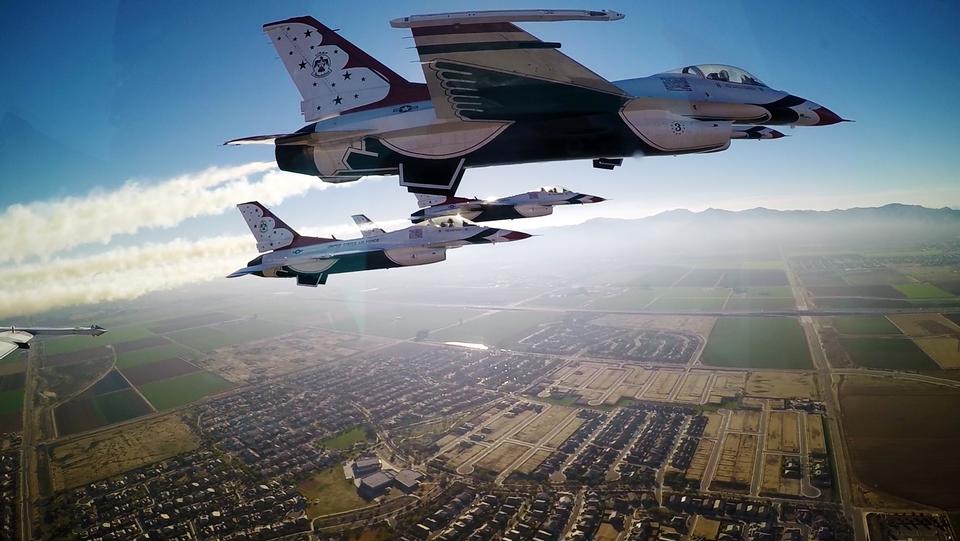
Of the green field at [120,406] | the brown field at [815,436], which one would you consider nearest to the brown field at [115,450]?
the green field at [120,406]

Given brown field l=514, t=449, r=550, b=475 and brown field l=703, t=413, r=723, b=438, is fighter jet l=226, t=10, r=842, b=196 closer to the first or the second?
brown field l=514, t=449, r=550, b=475

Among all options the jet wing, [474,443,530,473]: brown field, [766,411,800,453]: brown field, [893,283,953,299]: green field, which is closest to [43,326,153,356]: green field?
[474,443,530,473]: brown field

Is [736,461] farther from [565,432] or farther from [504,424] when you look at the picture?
[504,424]

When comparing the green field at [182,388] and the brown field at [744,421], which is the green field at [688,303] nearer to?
the brown field at [744,421]

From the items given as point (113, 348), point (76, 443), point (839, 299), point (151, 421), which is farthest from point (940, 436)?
point (113, 348)

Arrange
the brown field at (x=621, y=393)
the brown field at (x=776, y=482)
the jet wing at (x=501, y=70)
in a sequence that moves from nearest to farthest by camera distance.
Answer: the jet wing at (x=501, y=70) → the brown field at (x=776, y=482) → the brown field at (x=621, y=393)

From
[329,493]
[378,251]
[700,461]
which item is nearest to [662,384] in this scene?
[700,461]
